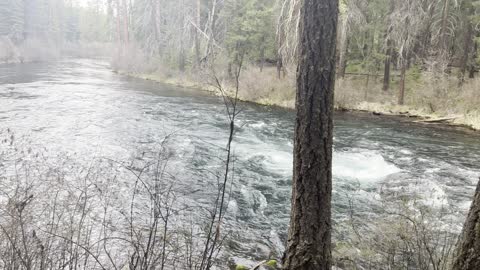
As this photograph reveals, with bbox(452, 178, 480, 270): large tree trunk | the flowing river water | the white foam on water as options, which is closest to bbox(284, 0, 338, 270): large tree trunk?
bbox(452, 178, 480, 270): large tree trunk

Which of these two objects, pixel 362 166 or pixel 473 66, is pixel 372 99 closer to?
pixel 473 66

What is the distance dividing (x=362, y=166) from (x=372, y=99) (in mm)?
13762

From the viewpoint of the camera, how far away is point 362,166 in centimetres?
1051

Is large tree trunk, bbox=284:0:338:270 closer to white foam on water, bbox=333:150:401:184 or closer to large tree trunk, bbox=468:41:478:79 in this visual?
white foam on water, bbox=333:150:401:184

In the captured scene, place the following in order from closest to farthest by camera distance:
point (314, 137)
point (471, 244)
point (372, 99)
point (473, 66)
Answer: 1. point (471, 244)
2. point (314, 137)
3. point (372, 99)
4. point (473, 66)

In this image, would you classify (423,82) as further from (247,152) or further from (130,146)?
(130,146)

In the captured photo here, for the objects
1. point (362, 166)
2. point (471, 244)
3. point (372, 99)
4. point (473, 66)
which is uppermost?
point (473, 66)

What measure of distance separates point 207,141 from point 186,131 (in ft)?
5.03

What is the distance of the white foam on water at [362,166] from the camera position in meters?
9.59

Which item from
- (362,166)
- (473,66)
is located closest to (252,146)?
(362,166)

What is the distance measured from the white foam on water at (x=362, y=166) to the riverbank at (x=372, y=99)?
769 cm

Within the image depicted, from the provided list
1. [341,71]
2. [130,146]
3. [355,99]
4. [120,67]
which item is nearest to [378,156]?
[130,146]

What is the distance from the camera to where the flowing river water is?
7.54 m

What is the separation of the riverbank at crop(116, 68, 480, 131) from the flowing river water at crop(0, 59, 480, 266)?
1.41 m
